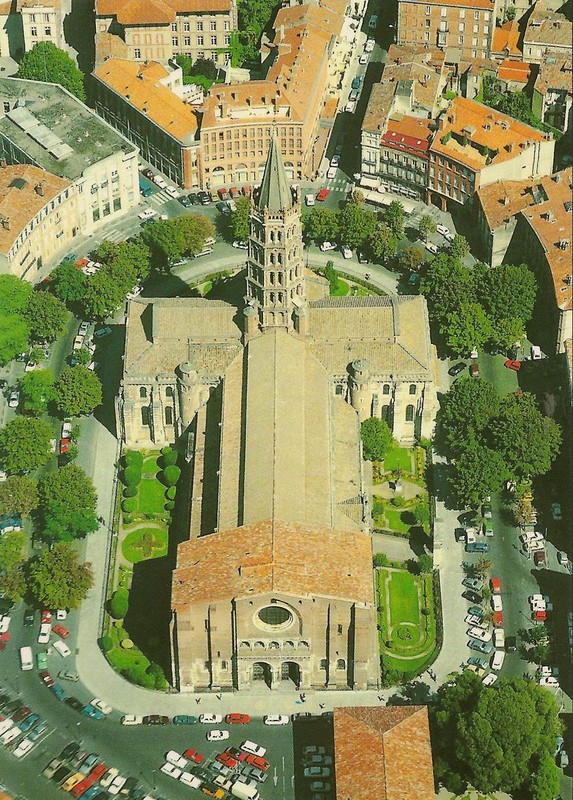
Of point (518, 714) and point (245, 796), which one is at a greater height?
point (518, 714)

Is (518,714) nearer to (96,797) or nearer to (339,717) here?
(339,717)

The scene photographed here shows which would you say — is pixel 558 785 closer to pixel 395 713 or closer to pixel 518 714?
pixel 518 714

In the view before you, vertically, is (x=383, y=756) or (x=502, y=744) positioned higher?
(x=383, y=756)

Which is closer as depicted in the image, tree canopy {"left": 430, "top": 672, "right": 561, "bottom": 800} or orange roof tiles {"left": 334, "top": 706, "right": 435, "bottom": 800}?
orange roof tiles {"left": 334, "top": 706, "right": 435, "bottom": 800}

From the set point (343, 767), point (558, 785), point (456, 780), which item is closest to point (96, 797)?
point (343, 767)

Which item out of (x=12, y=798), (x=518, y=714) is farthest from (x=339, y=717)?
(x=12, y=798)

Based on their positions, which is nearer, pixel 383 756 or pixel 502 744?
pixel 383 756

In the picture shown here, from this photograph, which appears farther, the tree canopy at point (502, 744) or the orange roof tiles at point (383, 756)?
the tree canopy at point (502, 744)
